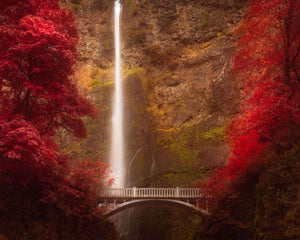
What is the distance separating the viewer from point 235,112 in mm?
20953

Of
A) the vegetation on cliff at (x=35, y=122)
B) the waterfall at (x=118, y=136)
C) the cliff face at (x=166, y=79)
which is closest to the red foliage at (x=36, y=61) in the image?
the vegetation on cliff at (x=35, y=122)

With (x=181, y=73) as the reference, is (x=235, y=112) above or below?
below

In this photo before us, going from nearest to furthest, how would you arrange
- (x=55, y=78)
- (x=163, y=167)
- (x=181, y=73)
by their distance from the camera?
1. (x=55, y=78)
2. (x=163, y=167)
3. (x=181, y=73)

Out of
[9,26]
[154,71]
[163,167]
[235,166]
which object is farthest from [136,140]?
[9,26]

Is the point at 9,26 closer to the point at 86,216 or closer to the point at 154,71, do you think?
the point at 86,216

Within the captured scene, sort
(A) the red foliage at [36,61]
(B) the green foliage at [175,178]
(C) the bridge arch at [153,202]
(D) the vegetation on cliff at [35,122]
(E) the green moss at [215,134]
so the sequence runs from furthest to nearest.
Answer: (E) the green moss at [215,134], (B) the green foliage at [175,178], (C) the bridge arch at [153,202], (A) the red foliage at [36,61], (D) the vegetation on cliff at [35,122]

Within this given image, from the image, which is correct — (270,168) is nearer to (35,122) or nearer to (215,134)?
(35,122)

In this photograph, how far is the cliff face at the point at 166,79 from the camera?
69.5 ft

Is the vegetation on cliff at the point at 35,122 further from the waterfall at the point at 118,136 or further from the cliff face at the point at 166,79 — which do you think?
the cliff face at the point at 166,79

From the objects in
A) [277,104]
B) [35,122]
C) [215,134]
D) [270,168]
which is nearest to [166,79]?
[215,134]

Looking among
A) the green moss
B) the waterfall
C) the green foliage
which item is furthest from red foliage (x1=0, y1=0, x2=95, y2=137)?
the green moss

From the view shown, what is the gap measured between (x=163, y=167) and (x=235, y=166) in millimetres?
7955

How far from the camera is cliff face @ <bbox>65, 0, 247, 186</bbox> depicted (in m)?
21.2

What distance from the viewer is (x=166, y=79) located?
2525 centimetres
